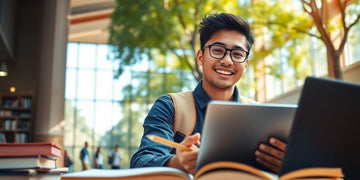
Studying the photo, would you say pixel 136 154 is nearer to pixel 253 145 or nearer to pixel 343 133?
pixel 253 145

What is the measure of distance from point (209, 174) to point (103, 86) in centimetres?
1900

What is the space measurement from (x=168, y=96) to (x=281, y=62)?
416 inches

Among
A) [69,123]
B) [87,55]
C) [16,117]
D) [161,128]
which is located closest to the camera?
[161,128]

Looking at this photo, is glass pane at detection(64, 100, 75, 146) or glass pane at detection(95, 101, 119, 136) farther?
glass pane at detection(95, 101, 119, 136)

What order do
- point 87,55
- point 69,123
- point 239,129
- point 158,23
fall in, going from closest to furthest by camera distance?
Result: point 239,129
point 158,23
point 69,123
point 87,55

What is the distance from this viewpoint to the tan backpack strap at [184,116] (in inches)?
61.8

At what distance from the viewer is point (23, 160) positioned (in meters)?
1.58

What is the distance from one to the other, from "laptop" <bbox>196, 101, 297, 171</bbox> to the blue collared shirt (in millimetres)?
218

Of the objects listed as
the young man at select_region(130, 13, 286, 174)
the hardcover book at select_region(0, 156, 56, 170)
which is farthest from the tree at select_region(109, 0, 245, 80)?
the hardcover book at select_region(0, 156, 56, 170)

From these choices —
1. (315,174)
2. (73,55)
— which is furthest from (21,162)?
(73,55)

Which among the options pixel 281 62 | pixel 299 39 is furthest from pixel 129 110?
pixel 299 39

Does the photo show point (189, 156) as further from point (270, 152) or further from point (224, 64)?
point (224, 64)

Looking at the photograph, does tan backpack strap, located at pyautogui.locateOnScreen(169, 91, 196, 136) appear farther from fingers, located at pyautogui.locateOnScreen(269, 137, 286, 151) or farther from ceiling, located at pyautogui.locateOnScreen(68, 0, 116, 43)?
ceiling, located at pyautogui.locateOnScreen(68, 0, 116, 43)

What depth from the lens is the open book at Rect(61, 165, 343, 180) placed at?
3.14 feet
